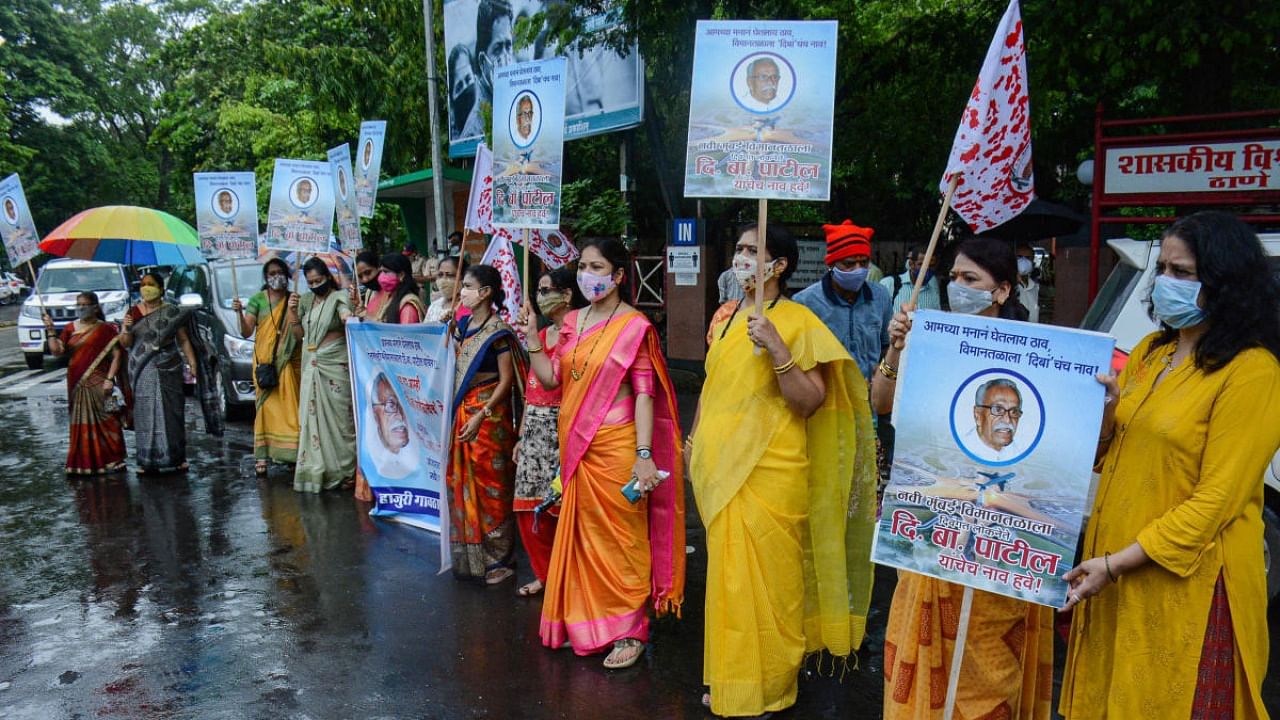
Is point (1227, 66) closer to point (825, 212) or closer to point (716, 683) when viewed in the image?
point (716, 683)

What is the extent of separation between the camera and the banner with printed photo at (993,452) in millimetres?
2453

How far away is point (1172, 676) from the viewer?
252 cm

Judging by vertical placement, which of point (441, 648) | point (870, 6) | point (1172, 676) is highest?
point (870, 6)

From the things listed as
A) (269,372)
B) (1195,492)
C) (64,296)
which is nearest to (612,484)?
(1195,492)

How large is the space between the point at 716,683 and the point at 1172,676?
152 cm

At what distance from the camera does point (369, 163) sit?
6.78 meters

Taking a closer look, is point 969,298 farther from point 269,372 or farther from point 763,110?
point 269,372

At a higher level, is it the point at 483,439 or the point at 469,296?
the point at 469,296

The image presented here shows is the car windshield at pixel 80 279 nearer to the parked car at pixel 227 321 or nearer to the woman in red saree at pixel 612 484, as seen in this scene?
the parked car at pixel 227 321

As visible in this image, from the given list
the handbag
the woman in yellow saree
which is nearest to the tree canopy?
the woman in yellow saree

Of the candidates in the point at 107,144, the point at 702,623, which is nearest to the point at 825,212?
the point at 702,623

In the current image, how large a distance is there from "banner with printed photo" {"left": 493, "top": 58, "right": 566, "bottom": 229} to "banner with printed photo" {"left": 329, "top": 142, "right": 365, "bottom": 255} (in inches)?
95.5

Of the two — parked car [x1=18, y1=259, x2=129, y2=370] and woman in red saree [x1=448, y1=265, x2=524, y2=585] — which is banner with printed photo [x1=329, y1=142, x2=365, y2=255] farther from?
parked car [x1=18, y1=259, x2=129, y2=370]

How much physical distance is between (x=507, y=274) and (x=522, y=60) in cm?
607
